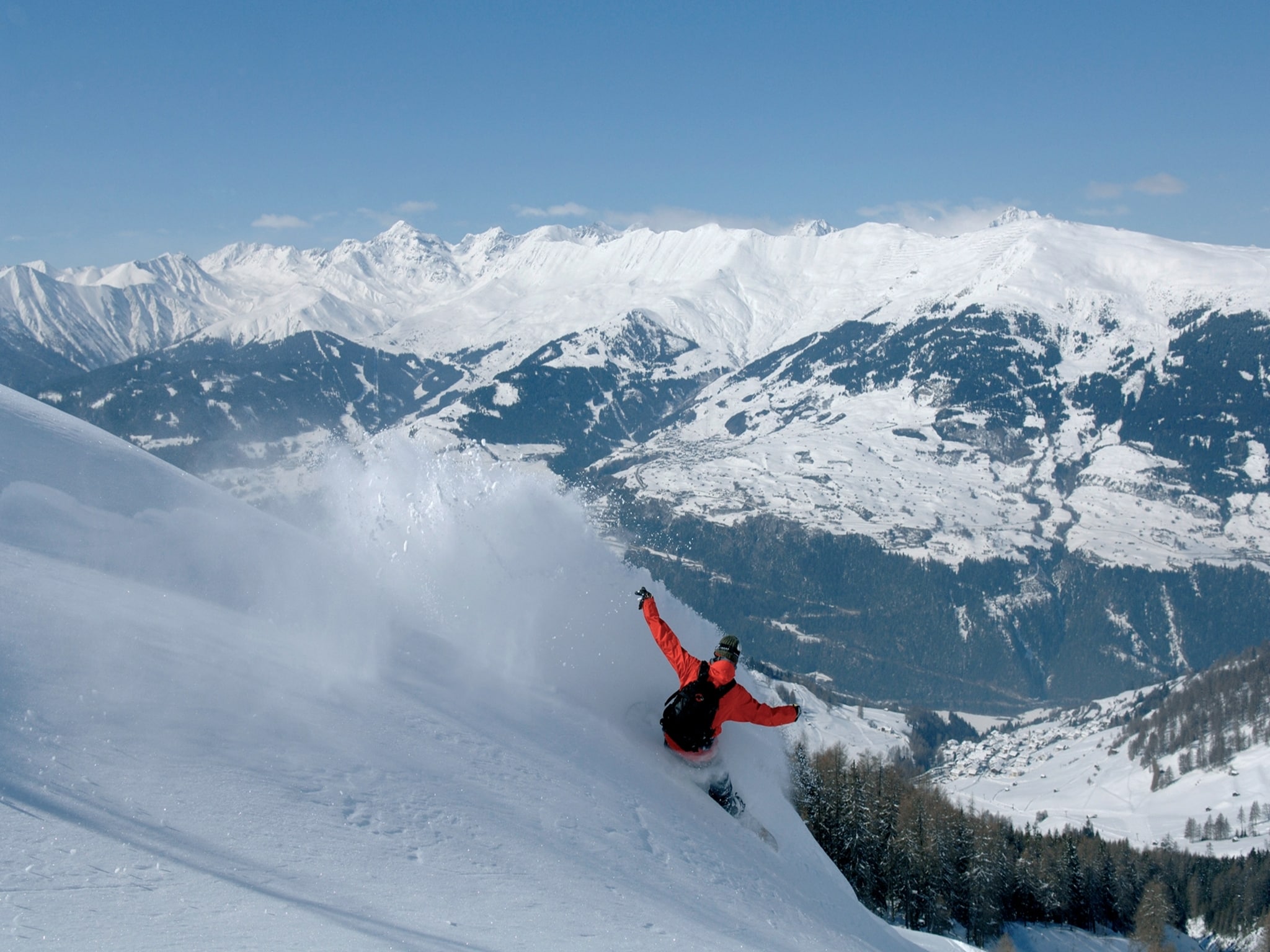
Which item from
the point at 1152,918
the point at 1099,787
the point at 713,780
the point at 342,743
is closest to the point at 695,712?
the point at 713,780

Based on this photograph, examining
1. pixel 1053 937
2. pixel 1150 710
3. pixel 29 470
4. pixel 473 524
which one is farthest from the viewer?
pixel 1150 710

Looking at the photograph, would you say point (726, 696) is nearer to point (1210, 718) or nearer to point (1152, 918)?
point (1152, 918)

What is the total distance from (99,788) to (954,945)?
24427 millimetres

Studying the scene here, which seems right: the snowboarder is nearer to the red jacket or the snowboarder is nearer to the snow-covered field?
the red jacket

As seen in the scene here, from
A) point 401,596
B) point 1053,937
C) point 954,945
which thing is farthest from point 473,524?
point 1053,937

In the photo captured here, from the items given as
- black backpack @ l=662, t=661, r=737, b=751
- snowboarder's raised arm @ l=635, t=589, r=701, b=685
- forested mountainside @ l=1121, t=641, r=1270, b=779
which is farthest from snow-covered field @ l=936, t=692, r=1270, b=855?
snowboarder's raised arm @ l=635, t=589, r=701, b=685

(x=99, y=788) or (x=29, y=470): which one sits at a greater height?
(x=29, y=470)

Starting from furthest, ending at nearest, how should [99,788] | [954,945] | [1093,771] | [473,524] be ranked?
[1093,771] → [954,945] → [473,524] → [99,788]

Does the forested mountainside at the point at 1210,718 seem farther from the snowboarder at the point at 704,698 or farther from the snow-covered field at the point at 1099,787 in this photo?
the snowboarder at the point at 704,698

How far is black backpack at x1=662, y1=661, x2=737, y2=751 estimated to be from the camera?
14562 millimetres

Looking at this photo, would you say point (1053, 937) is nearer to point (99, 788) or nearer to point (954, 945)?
point (954, 945)

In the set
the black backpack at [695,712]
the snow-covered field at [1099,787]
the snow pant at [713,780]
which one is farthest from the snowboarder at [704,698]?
the snow-covered field at [1099,787]

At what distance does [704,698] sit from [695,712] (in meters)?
0.65

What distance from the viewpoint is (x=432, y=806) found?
418 inches
